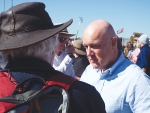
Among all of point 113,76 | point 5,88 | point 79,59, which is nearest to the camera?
point 5,88

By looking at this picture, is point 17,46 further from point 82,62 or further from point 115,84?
point 82,62

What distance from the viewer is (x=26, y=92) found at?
0.84 meters

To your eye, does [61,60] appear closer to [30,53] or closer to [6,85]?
[30,53]

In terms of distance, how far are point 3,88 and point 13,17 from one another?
1.63 ft

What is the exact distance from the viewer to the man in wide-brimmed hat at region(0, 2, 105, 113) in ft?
3.00

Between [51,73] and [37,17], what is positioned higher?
[37,17]

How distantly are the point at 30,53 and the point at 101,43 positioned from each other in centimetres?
100

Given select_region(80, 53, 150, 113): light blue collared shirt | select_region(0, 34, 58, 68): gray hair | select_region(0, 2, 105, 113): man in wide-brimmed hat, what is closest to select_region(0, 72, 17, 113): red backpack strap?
select_region(0, 2, 105, 113): man in wide-brimmed hat

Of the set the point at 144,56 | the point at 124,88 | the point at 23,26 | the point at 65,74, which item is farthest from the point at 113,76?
the point at 144,56

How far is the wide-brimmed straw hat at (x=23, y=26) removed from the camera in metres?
0.98

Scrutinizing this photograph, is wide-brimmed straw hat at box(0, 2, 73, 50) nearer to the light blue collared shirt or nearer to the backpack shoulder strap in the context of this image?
the backpack shoulder strap

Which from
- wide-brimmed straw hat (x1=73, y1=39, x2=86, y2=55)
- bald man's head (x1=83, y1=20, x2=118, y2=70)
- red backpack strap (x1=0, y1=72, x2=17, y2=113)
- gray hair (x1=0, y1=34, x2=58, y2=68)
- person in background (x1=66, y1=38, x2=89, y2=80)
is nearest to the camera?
red backpack strap (x1=0, y1=72, x2=17, y2=113)

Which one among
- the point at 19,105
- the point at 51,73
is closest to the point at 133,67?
the point at 51,73

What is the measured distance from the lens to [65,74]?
3.28ft
